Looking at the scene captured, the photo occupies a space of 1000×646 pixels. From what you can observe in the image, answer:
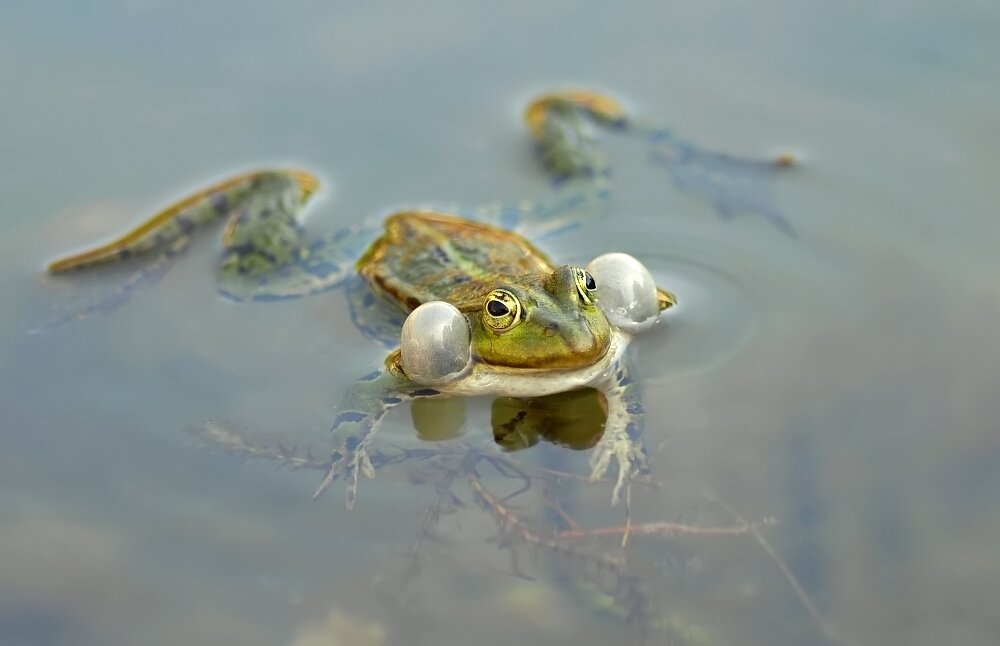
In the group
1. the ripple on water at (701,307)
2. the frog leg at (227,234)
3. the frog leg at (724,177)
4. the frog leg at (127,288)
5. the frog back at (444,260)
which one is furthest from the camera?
the frog leg at (724,177)

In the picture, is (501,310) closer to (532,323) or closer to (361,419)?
(532,323)

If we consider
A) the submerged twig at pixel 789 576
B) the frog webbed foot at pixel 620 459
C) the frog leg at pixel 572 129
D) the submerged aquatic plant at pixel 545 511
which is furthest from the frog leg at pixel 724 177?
the submerged twig at pixel 789 576

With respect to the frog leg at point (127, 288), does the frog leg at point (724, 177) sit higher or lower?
higher

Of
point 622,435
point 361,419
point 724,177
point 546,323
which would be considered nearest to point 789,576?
point 622,435

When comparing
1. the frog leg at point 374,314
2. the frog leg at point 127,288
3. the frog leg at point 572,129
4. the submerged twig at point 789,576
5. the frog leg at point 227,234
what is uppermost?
the frog leg at point 572,129

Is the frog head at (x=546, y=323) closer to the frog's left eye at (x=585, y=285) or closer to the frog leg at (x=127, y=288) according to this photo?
the frog's left eye at (x=585, y=285)

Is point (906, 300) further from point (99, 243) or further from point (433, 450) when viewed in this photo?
point (99, 243)
